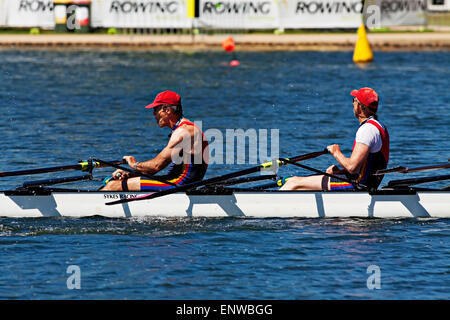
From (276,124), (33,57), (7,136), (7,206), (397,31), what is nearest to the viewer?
(7,206)

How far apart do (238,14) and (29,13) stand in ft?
28.9

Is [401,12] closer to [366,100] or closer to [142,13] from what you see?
[142,13]

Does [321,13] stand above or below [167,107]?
above

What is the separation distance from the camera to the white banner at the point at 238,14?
125 ft

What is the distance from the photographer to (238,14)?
38.4m

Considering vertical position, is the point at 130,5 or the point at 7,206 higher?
the point at 130,5

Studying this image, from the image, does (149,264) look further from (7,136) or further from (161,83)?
(161,83)

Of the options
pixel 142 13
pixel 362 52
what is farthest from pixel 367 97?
pixel 142 13

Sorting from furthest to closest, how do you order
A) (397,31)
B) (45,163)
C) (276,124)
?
(397,31) < (276,124) < (45,163)

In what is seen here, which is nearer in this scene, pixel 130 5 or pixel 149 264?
pixel 149 264

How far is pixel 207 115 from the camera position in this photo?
2456cm

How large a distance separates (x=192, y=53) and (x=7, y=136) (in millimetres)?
17245
